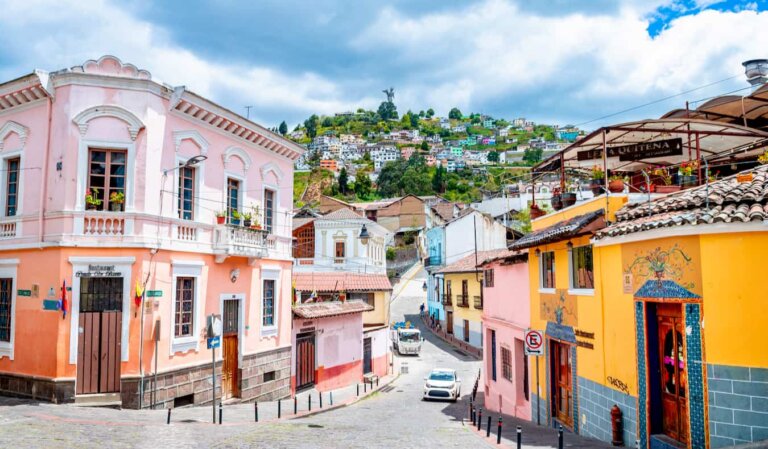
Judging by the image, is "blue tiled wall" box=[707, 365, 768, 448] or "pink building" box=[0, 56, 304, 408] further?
"pink building" box=[0, 56, 304, 408]

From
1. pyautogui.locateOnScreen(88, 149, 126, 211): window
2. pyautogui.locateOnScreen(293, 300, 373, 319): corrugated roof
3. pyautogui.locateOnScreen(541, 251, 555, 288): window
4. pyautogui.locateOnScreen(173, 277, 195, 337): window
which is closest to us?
pyautogui.locateOnScreen(88, 149, 126, 211): window

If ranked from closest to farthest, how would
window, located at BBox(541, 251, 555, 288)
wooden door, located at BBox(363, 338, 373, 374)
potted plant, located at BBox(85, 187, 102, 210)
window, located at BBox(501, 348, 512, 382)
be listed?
1. potted plant, located at BBox(85, 187, 102, 210)
2. window, located at BBox(541, 251, 555, 288)
3. window, located at BBox(501, 348, 512, 382)
4. wooden door, located at BBox(363, 338, 373, 374)

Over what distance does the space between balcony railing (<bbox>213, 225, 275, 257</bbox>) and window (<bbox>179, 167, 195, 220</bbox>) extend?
41.7 inches

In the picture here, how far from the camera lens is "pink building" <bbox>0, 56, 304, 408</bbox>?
50.6 ft

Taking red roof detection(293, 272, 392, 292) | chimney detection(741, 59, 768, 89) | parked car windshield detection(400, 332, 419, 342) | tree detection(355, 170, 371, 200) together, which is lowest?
parked car windshield detection(400, 332, 419, 342)

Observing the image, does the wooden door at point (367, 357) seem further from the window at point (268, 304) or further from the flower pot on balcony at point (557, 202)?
the flower pot on balcony at point (557, 202)

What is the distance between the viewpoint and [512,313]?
20797mm

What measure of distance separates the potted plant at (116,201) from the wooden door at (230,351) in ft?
15.9

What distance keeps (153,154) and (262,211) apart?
567cm

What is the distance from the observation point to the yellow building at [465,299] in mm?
44219

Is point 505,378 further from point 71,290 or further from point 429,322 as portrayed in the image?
point 429,322

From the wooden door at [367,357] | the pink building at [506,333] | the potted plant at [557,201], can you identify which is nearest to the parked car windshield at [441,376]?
the pink building at [506,333]

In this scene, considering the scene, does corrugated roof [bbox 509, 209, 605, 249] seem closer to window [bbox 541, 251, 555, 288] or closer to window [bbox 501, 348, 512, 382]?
window [bbox 541, 251, 555, 288]

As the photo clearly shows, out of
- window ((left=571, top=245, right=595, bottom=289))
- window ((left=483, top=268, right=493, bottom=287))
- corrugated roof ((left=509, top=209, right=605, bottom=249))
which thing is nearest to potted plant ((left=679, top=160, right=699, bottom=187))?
corrugated roof ((left=509, top=209, right=605, bottom=249))
